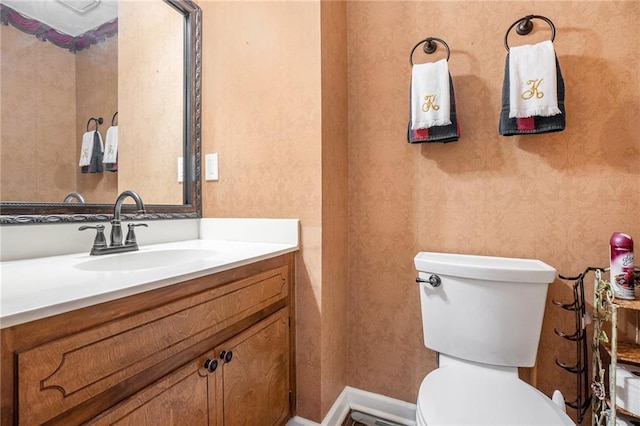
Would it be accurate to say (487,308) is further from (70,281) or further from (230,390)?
(70,281)

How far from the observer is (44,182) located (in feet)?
A: 3.12

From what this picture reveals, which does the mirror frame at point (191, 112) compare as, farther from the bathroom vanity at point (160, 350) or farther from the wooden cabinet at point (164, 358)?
the wooden cabinet at point (164, 358)

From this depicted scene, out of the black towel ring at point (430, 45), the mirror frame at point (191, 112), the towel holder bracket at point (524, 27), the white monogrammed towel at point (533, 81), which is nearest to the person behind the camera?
the white monogrammed towel at point (533, 81)

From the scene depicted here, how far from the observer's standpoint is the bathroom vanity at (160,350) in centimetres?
49

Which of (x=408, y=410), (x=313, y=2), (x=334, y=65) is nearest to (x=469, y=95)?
A: (x=334, y=65)

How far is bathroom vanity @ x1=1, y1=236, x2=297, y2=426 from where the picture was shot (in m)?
0.49

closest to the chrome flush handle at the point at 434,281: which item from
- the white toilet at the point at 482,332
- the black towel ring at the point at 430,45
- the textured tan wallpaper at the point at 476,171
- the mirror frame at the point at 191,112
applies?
the white toilet at the point at 482,332

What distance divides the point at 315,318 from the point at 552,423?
77 centimetres

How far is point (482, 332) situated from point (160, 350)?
1027 mm

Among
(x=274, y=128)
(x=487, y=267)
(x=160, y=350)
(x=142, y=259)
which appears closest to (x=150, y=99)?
(x=274, y=128)

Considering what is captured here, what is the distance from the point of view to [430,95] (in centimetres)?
121

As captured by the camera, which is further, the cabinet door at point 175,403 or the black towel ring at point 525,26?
the black towel ring at point 525,26

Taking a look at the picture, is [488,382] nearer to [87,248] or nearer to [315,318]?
[315,318]

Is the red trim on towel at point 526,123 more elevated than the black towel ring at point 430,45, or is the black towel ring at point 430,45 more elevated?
the black towel ring at point 430,45
